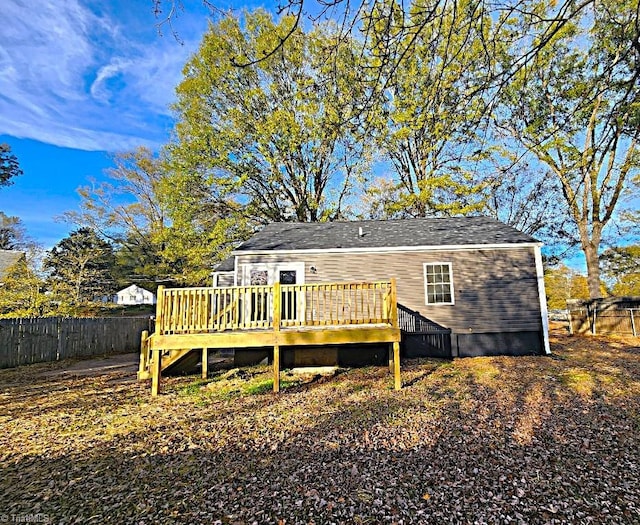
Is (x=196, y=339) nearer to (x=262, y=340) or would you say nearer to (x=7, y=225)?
(x=262, y=340)

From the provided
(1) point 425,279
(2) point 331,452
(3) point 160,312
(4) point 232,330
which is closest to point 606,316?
(1) point 425,279

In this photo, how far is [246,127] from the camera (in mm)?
17797

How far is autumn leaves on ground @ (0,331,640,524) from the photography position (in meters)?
2.97

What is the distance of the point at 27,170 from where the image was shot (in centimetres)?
1822

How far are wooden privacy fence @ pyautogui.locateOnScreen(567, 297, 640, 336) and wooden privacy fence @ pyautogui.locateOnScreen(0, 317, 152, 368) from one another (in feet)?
65.0

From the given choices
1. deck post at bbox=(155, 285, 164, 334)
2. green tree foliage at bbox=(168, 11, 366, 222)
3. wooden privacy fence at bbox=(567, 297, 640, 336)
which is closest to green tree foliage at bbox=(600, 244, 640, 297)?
wooden privacy fence at bbox=(567, 297, 640, 336)

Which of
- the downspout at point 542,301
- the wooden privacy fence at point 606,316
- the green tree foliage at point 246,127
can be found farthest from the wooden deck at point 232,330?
the wooden privacy fence at point 606,316

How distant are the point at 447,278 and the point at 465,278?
519 millimetres

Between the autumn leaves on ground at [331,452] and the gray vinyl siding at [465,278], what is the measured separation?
Result: 3280mm

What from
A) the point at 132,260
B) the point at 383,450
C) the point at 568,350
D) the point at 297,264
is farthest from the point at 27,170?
the point at 568,350

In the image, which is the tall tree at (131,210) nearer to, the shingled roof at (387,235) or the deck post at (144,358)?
the shingled roof at (387,235)

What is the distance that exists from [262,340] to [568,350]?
33.0ft

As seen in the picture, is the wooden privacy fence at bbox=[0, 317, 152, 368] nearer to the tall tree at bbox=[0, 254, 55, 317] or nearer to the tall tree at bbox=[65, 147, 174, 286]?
the tall tree at bbox=[0, 254, 55, 317]

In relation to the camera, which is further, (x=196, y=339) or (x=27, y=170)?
(x=27, y=170)
